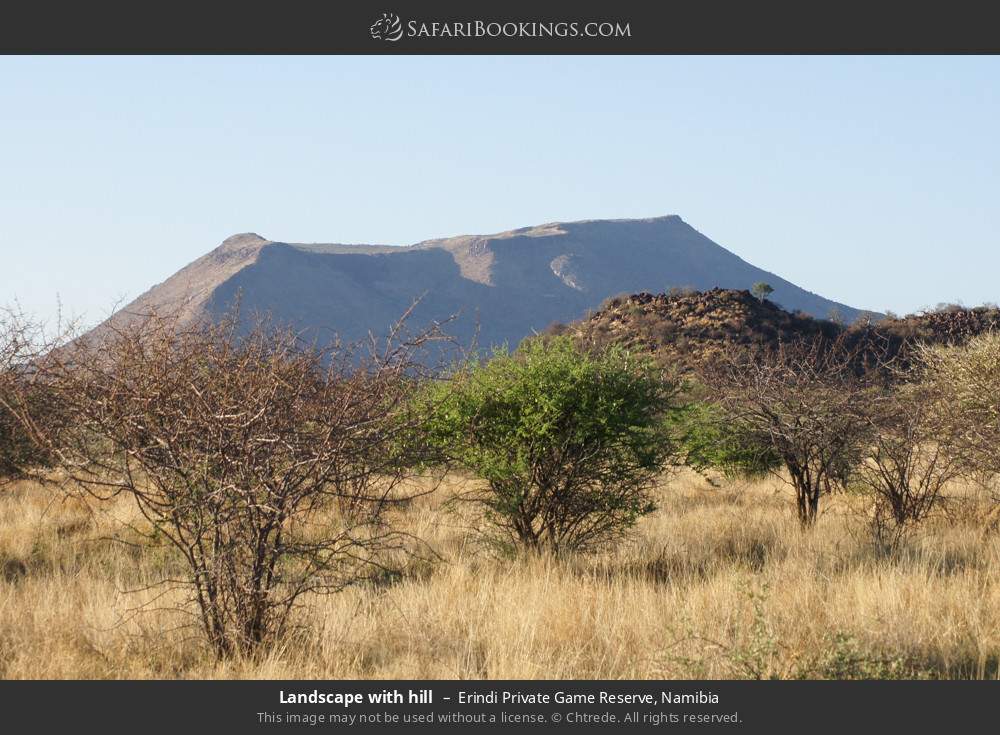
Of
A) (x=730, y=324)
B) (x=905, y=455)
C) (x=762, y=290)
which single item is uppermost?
(x=762, y=290)

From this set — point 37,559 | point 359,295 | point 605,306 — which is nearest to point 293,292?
point 359,295

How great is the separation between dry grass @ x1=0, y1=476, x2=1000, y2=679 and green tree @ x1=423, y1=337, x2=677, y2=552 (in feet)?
1.76

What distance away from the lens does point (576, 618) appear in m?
6.69

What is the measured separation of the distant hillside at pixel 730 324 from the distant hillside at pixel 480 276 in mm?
67947

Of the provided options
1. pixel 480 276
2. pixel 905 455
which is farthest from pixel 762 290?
pixel 480 276

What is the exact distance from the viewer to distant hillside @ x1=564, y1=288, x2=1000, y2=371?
40.6 m

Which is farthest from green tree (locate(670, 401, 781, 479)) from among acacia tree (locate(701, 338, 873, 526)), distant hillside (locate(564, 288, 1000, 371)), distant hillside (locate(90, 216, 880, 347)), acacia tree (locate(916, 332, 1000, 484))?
distant hillside (locate(90, 216, 880, 347))

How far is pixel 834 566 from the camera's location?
8773mm

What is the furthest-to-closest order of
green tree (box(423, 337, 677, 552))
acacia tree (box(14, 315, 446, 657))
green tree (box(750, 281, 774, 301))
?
green tree (box(750, 281, 774, 301)) → green tree (box(423, 337, 677, 552)) → acacia tree (box(14, 315, 446, 657))

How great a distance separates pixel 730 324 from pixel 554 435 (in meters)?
34.3

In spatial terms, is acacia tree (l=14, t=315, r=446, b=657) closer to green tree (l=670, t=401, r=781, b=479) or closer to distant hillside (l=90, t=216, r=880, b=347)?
green tree (l=670, t=401, r=781, b=479)

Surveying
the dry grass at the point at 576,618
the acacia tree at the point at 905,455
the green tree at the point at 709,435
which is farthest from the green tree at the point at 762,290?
the dry grass at the point at 576,618

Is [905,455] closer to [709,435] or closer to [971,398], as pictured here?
[971,398]

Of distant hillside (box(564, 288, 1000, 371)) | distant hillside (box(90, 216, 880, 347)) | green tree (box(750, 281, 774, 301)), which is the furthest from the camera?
distant hillside (box(90, 216, 880, 347))
